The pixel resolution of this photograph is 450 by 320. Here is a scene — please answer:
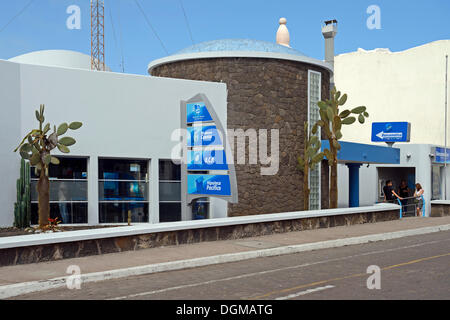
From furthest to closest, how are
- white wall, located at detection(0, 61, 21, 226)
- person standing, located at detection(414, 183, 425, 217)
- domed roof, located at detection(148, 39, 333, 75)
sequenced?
person standing, located at detection(414, 183, 425, 217), domed roof, located at detection(148, 39, 333, 75), white wall, located at detection(0, 61, 21, 226)

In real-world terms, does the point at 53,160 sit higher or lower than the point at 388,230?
higher

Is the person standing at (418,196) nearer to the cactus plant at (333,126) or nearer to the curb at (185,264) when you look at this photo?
the cactus plant at (333,126)

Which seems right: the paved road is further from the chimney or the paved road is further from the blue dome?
the chimney

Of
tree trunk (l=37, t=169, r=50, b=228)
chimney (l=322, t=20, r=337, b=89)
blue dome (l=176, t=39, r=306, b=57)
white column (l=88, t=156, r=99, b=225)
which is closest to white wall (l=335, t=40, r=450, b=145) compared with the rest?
chimney (l=322, t=20, r=337, b=89)

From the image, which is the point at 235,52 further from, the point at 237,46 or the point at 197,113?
the point at 197,113

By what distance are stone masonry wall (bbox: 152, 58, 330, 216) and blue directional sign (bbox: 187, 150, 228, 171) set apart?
5537 mm

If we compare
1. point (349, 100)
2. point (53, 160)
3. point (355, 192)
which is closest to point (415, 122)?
A: point (349, 100)

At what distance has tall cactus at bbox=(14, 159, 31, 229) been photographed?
60.3 ft

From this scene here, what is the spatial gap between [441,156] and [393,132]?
3.72 meters

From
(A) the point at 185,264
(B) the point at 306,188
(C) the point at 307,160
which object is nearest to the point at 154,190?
(B) the point at 306,188
